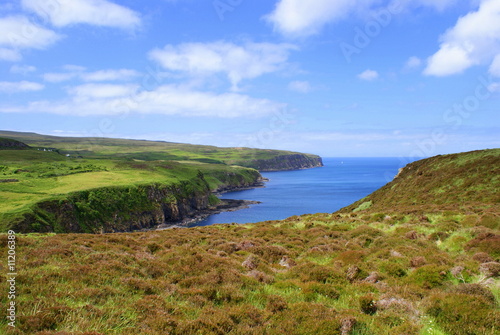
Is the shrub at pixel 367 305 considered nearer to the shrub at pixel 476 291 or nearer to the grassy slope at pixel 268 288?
the grassy slope at pixel 268 288

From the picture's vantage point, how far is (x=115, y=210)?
3526 inches

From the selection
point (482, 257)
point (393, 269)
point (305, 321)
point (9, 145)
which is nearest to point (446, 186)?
point (482, 257)

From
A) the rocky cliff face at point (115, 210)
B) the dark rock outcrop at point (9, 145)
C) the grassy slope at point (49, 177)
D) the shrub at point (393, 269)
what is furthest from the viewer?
the dark rock outcrop at point (9, 145)

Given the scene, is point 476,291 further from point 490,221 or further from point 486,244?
point 490,221

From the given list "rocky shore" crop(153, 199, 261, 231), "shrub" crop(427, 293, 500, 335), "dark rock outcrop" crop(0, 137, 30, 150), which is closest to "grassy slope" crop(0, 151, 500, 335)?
"shrub" crop(427, 293, 500, 335)

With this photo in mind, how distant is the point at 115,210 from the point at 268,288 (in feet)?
295

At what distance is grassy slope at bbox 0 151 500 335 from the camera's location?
782 centimetres

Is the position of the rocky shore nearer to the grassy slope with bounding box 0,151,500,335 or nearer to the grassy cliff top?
the grassy cliff top

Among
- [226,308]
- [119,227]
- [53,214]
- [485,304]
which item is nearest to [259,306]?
[226,308]

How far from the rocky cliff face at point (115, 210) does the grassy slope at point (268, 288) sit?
6566 centimetres

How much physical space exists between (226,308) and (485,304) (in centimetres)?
802

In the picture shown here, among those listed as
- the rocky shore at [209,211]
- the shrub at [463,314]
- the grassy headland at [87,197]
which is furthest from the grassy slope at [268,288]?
the rocky shore at [209,211]

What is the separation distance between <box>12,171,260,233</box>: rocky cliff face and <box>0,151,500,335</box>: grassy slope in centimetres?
6566

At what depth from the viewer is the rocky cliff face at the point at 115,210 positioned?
70188 millimetres
